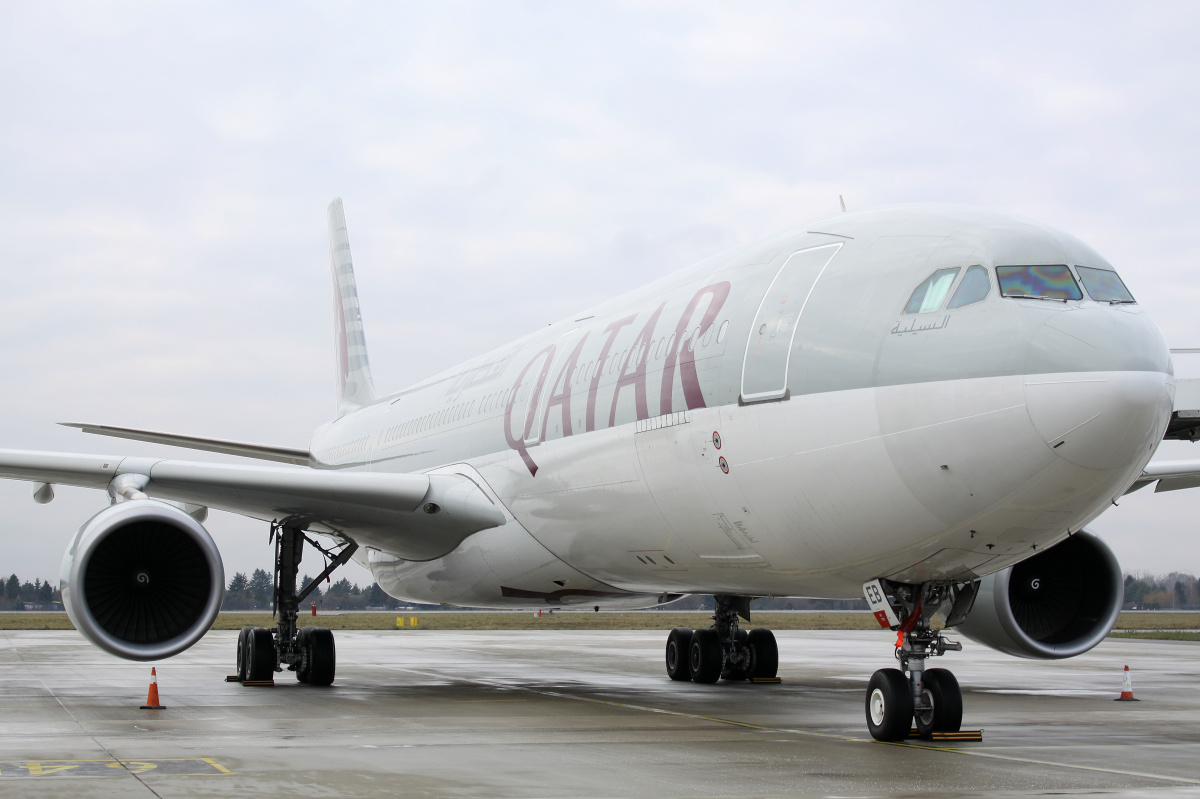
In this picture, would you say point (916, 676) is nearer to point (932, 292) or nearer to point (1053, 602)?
point (932, 292)

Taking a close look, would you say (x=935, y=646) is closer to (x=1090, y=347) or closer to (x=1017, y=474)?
(x=1017, y=474)

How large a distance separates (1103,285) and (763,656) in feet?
27.2

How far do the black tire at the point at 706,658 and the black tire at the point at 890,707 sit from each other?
6.35 metres

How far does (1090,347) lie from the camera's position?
6957 millimetres

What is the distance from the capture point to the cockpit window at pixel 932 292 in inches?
301

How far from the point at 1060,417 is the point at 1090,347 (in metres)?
0.45

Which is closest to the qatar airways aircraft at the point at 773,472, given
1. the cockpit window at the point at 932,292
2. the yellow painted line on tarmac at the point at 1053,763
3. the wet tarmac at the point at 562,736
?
the cockpit window at the point at 932,292

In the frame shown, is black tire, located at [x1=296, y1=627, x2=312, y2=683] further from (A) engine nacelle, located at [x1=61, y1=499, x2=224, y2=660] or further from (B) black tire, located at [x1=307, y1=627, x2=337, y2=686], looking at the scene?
(A) engine nacelle, located at [x1=61, y1=499, x2=224, y2=660]

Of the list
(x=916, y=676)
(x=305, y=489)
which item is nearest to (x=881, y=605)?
(x=916, y=676)

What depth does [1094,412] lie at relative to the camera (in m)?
6.80

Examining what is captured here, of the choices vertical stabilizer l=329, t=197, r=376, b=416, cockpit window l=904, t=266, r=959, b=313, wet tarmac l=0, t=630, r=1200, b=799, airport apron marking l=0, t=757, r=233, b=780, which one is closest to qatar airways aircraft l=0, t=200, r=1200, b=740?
cockpit window l=904, t=266, r=959, b=313

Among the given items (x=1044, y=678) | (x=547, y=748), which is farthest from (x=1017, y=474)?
(x=1044, y=678)

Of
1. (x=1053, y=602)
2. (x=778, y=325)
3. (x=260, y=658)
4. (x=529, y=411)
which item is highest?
(x=778, y=325)

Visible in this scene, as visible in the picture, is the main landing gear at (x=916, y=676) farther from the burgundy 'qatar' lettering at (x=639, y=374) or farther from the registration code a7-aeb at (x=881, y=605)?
the burgundy 'qatar' lettering at (x=639, y=374)
